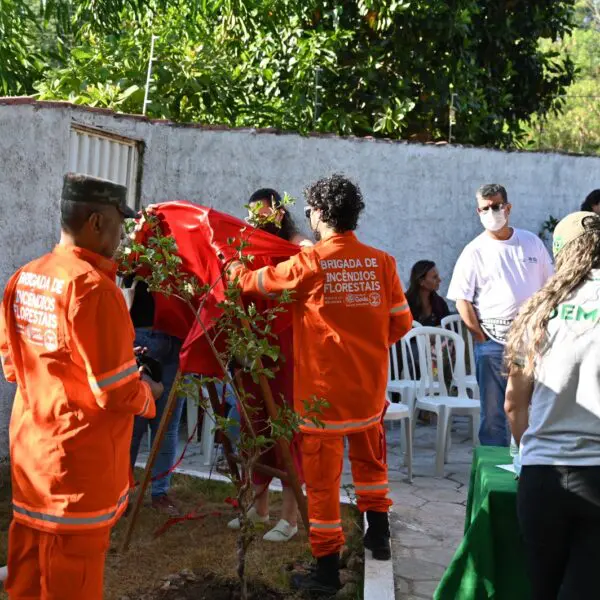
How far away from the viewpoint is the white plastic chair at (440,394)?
759 centimetres

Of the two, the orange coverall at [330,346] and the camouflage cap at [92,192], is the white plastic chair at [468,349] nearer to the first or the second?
the orange coverall at [330,346]

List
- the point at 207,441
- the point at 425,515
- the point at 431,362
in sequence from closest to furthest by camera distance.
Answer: the point at 425,515 → the point at 207,441 → the point at 431,362

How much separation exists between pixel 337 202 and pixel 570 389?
1.98 meters

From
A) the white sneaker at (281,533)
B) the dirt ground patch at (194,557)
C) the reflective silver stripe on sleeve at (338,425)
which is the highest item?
the reflective silver stripe on sleeve at (338,425)

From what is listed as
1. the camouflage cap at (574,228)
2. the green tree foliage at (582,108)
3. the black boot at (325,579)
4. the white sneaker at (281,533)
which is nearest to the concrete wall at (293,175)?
the white sneaker at (281,533)

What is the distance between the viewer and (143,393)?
3.29 meters

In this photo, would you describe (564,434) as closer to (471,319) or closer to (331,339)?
(331,339)

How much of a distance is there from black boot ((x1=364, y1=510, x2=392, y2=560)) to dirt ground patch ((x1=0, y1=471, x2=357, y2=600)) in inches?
15.8

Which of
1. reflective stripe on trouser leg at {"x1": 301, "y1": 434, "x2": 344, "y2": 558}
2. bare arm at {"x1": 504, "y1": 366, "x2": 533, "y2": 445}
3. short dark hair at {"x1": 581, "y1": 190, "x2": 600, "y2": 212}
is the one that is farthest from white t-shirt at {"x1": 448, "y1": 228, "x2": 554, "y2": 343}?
bare arm at {"x1": 504, "y1": 366, "x2": 533, "y2": 445}

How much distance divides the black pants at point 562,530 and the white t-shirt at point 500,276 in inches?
139

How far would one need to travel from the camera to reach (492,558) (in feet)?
12.1

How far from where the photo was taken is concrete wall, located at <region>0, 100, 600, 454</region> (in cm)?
691

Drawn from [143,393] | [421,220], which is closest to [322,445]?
[143,393]

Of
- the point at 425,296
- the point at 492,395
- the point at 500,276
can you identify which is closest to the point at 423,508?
the point at 492,395
